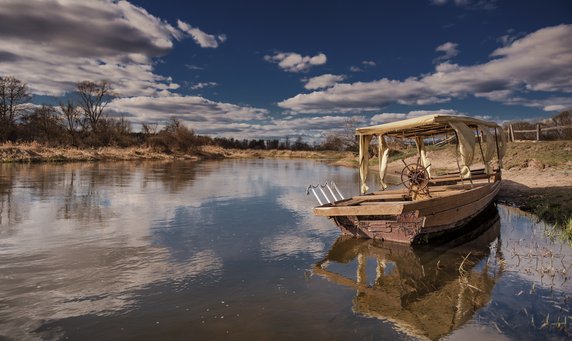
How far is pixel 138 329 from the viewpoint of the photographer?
4340 mm

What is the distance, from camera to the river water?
4.45m

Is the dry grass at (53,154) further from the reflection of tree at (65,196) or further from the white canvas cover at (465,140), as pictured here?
the white canvas cover at (465,140)

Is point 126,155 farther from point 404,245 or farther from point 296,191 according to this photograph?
point 404,245

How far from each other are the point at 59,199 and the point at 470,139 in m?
13.5

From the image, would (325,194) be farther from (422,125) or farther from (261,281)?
(261,281)

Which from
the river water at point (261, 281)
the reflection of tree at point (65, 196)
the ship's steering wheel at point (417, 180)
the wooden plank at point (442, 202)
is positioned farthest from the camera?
the reflection of tree at point (65, 196)

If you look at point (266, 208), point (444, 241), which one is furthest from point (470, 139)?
point (266, 208)

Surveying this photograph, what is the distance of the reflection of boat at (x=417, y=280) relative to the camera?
4793mm

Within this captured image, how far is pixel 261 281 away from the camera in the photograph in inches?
238

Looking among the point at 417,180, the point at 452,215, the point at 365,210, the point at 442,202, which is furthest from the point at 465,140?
the point at 365,210

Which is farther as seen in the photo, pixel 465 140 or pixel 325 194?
pixel 325 194

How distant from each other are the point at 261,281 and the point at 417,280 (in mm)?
2638

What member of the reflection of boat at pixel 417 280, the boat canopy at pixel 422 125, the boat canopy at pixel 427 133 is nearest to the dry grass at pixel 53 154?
the boat canopy at pixel 427 133

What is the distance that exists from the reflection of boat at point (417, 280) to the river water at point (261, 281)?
0.03 metres
